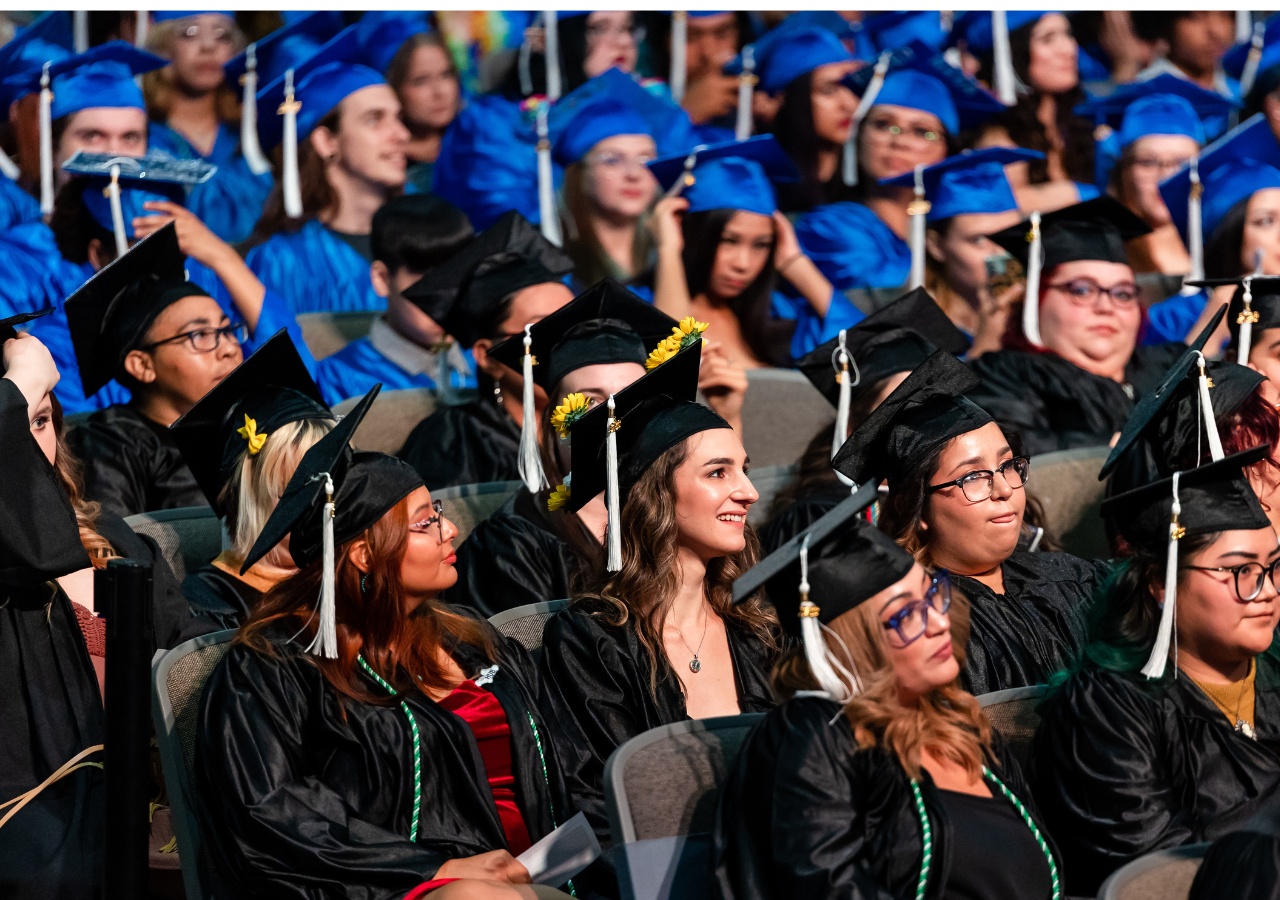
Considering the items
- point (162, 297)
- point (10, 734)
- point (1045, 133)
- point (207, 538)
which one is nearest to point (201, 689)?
point (10, 734)

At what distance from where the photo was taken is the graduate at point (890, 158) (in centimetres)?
647

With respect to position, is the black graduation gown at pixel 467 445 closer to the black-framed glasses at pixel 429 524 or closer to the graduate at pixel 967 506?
the graduate at pixel 967 506

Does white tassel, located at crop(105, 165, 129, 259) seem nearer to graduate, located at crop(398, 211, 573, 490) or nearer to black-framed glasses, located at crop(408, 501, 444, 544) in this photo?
graduate, located at crop(398, 211, 573, 490)

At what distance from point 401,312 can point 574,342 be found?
1.51 m

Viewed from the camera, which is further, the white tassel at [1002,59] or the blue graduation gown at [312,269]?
the white tassel at [1002,59]

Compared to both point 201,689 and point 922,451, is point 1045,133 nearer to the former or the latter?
point 922,451

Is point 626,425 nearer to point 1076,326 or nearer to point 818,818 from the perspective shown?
point 818,818

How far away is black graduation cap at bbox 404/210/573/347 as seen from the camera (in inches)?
185

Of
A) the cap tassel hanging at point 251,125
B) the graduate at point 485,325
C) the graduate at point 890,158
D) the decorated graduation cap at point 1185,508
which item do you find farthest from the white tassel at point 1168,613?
the cap tassel hanging at point 251,125

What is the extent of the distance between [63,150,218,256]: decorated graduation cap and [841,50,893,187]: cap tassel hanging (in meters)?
2.68

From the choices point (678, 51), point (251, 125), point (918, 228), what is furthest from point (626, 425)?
point (678, 51)

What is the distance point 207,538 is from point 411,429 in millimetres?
1066

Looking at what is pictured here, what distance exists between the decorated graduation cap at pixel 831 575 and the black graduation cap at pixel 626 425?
751mm

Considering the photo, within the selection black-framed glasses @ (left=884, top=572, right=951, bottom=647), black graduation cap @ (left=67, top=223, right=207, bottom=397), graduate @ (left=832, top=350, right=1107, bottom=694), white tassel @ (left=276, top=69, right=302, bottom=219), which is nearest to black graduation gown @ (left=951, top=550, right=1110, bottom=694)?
graduate @ (left=832, top=350, right=1107, bottom=694)
